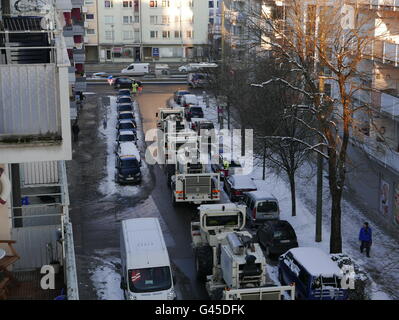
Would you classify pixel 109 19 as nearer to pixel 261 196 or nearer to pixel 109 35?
pixel 109 35

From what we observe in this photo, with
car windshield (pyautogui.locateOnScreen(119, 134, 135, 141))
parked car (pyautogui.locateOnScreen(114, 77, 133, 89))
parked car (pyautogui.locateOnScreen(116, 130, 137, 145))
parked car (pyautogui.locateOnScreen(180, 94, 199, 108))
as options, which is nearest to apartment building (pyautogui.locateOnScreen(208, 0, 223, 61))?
parked car (pyautogui.locateOnScreen(180, 94, 199, 108))

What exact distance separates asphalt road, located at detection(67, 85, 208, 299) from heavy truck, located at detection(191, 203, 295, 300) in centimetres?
87

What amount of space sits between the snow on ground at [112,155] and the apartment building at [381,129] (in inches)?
407

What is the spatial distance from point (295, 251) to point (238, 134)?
23.2 m

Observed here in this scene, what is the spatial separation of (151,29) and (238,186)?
190 feet

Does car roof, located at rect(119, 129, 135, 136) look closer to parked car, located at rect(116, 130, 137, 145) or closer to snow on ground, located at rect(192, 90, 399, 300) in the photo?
parked car, located at rect(116, 130, 137, 145)

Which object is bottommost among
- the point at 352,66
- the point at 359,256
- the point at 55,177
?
the point at 359,256

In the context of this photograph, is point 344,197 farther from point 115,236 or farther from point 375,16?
point 115,236

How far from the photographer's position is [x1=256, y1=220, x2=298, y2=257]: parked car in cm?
2381

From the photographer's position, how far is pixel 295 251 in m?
20.9

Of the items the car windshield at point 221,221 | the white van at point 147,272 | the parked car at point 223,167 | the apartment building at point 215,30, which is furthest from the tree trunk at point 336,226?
the apartment building at point 215,30

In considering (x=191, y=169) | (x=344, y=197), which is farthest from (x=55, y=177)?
(x=344, y=197)

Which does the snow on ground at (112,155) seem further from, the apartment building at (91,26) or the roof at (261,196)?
the apartment building at (91,26)

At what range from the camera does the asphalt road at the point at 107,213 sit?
22203 mm
